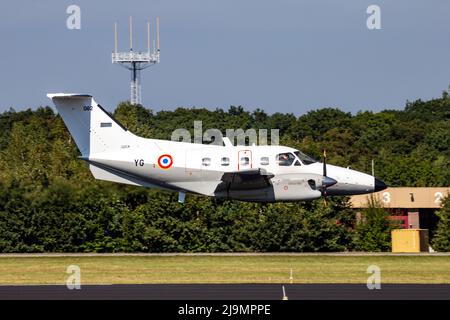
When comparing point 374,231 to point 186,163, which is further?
point 374,231

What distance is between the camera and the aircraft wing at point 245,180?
44844mm

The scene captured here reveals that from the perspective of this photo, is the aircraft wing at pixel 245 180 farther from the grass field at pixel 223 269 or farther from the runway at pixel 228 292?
the runway at pixel 228 292

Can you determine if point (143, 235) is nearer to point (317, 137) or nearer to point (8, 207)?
point (8, 207)

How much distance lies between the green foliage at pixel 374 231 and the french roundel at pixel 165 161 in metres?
25.9

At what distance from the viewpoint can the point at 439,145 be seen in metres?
121

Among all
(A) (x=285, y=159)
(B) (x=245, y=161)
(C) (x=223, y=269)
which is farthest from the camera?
(C) (x=223, y=269)

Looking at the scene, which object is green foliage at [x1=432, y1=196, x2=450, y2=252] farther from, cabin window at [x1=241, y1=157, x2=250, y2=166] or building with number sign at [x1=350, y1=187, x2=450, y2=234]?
cabin window at [x1=241, y1=157, x2=250, y2=166]

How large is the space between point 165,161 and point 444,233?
3021 centimetres

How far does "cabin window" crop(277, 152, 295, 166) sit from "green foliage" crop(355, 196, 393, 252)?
23534 mm

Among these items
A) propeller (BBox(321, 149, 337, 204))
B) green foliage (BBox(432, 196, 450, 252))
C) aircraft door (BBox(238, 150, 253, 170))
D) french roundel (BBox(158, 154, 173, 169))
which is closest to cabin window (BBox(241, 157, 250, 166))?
aircraft door (BBox(238, 150, 253, 170))

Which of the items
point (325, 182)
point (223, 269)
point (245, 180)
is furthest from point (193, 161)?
point (223, 269)

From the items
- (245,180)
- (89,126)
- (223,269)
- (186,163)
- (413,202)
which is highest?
(89,126)

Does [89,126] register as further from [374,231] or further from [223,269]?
[374,231]

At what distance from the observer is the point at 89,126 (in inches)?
1820
